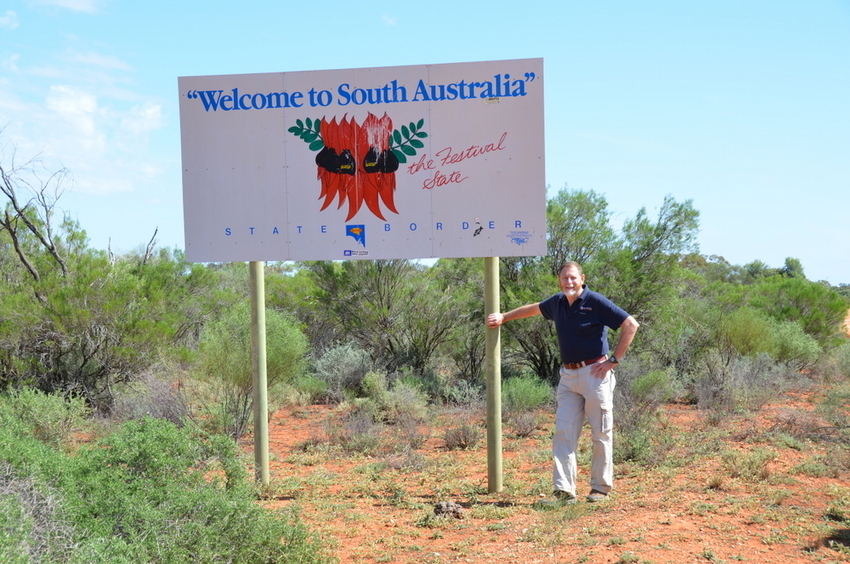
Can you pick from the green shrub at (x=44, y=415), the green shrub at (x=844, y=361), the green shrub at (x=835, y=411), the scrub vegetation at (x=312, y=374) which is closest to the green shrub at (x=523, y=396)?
the scrub vegetation at (x=312, y=374)

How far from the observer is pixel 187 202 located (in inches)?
246

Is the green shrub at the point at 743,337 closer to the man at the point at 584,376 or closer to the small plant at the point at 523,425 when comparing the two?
the small plant at the point at 523,425

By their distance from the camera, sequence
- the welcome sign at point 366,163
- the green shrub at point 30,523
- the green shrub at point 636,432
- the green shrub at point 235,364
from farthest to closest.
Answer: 1. the green shrub at point 235,364
2. the green shrub at point 636,432
3. the welcome sign at point 366,163
4. the green shrub at point 30,523

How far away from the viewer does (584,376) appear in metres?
5.44

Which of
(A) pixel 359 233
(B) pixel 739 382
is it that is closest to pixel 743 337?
(B) pixel 739 382

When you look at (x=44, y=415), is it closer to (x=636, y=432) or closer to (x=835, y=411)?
(x=636, y=432)

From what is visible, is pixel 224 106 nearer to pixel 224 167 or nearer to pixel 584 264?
pixel 224 167

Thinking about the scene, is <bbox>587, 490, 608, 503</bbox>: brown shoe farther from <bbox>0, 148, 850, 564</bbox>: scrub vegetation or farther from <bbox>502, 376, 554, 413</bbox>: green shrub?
<bbox>502, 376, 554, 413</bbox>: green shrub

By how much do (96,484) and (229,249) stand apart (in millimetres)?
2638

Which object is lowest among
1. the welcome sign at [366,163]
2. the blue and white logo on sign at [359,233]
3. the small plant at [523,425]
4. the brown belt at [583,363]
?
the small plant at [523,425]

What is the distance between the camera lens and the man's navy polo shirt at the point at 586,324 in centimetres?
539

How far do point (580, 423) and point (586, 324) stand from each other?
0.80 meters

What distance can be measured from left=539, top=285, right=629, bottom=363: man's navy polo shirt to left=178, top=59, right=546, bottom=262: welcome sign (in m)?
0.63

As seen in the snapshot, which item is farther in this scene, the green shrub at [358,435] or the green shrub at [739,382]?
the green shrub at [739,382]
